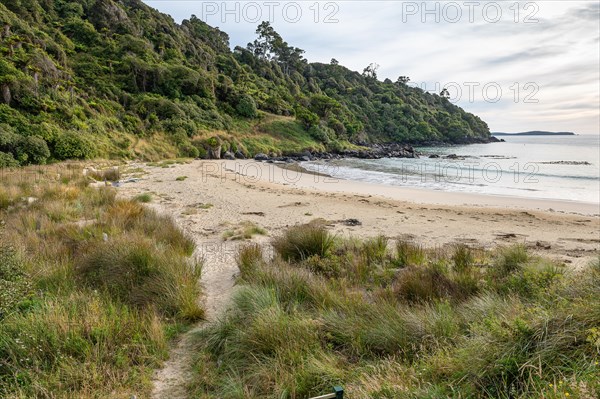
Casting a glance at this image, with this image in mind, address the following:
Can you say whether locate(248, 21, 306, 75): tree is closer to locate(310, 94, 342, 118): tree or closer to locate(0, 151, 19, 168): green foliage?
locate(310, 94, 342, 118): tree

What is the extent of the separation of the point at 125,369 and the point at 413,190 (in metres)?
19.1

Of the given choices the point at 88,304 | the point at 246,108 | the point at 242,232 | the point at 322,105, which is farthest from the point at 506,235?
the point at 322,105

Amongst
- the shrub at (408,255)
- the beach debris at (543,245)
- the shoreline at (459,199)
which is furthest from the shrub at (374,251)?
the shoreline at (459,199)

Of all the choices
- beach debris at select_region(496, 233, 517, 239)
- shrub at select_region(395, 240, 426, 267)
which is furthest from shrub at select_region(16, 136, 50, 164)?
beach debris at select_region(496, 233, 517, 239)

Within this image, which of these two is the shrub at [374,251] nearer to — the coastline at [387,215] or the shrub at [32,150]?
the coastline at [387,215]

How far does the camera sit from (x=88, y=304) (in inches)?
148

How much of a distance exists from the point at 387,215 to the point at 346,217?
172 cm

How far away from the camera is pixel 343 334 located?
3.65 meters

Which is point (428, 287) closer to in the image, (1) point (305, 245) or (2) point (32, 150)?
(1) point (305, 245)

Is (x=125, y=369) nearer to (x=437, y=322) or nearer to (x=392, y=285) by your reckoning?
(x=437, y=322)

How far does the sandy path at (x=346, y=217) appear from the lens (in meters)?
6.16

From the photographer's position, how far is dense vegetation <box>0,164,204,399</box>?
300 centimetres

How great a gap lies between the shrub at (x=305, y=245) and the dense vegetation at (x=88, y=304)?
6.22 ft

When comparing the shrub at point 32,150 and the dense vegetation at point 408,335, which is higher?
the shrub at point 32,150
